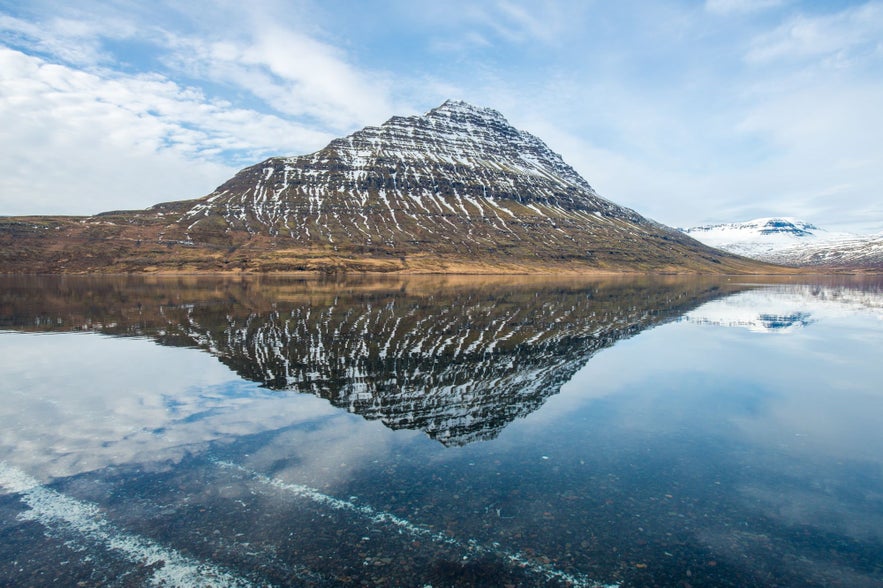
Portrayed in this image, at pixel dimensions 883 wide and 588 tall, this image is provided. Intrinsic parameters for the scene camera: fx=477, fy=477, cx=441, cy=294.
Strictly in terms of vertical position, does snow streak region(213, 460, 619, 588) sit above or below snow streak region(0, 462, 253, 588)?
above

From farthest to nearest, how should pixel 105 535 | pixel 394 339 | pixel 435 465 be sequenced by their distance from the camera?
pixel 394 339 → pixel 435 465 → pixel 105 535

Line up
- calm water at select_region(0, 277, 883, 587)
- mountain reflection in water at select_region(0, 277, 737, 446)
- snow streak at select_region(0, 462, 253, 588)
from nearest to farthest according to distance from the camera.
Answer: snow streak at select_region(0, 462, 253, 588)
calm water at select_region(0, 277, 883, 587)
mountain reflection in water at select_region(0, 277, 737, 446)

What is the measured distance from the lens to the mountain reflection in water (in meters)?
27.8

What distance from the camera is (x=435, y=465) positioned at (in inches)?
762

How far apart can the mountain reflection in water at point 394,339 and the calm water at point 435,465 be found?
0.36 m

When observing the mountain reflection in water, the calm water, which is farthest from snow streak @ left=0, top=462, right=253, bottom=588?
the mountain reflection in water

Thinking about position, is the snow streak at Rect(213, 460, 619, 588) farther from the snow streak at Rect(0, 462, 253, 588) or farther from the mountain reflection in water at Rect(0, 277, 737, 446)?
the mountain reflection in water at Rect(0, 277, 737, 446)

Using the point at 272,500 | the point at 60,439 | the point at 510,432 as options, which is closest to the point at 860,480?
the point at 510,432

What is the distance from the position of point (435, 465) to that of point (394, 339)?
2746 cm

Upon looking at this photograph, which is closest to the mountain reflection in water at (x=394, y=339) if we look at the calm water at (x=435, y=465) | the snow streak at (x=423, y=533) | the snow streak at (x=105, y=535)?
the calm water at (x=435, y=465)

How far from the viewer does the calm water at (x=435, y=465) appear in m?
13.3

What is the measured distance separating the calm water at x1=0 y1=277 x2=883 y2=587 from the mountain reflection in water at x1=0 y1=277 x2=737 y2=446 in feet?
1.19

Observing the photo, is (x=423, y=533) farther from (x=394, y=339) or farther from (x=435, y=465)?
(x=394, y=339)

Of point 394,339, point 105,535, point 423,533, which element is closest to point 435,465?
point 423,533
